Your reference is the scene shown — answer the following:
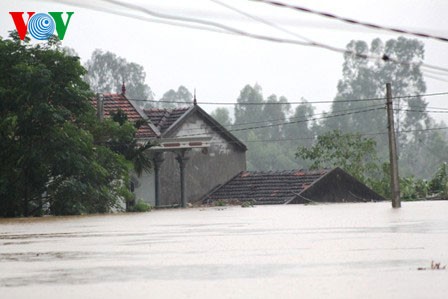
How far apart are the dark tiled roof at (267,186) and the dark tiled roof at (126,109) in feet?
15.5

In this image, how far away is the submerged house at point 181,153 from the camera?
48756mm

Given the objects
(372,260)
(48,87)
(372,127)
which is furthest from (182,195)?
(372,127)

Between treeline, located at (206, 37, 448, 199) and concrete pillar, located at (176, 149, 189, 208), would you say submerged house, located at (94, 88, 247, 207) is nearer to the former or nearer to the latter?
concrete pillar, located at (176, 149, 189, 208)

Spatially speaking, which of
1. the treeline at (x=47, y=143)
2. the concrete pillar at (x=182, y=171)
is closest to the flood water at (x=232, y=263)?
the treeline at (x=47, y=143)

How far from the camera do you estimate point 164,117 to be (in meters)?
53.6

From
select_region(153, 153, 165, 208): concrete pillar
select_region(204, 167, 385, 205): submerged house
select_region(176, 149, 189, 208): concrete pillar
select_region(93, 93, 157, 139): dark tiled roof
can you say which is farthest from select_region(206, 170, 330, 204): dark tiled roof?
select_region(93, 93, 157, 139): dark tiled roof

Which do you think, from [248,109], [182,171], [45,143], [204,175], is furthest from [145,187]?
[248,109]

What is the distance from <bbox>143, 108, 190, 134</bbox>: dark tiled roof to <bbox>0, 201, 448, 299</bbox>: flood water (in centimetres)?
2957

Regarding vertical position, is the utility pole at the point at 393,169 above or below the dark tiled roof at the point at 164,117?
below

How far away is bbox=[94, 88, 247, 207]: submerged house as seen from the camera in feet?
160

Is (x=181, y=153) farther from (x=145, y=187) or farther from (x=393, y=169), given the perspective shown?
(x=393, y=169)

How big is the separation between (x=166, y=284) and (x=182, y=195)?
3722 cm

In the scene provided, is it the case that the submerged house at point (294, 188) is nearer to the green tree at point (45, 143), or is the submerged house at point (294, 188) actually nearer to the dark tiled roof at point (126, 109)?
the dark tiled roof at point (126, 109)

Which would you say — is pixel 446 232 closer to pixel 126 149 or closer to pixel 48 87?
pixel 48 87
